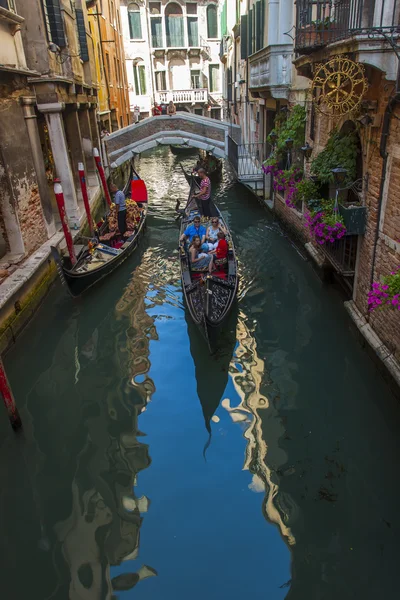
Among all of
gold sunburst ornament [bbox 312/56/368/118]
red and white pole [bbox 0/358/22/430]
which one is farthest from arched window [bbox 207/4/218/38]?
red and white pole [bbox 0/358/22/430]

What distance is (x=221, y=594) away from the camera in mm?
2963

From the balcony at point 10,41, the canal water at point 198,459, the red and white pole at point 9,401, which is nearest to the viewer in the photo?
the canal water at point 198,459

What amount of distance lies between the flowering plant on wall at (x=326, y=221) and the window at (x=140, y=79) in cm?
2107

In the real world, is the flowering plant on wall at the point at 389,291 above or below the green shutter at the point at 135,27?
below

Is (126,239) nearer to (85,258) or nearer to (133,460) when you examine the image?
(85,258)

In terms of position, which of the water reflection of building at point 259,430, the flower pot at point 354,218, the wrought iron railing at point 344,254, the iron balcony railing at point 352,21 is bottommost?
the water reflection of building at point 259,430

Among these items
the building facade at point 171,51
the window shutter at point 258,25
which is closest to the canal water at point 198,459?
the window shutter at point 258,25

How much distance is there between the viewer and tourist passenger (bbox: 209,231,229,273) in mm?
6265

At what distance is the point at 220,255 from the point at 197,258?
31 cm

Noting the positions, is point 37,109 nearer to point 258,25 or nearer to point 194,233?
point 194,233

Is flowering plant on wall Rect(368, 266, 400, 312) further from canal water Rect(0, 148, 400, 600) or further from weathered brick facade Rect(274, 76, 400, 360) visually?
canal water Rect(0, 148, 400, 600)

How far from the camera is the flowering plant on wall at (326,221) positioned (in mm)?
4906

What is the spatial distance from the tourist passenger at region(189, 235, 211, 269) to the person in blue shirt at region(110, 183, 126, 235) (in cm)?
228

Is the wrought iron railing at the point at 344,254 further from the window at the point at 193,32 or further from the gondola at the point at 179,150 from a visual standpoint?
the window at the point at 193,32
